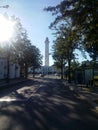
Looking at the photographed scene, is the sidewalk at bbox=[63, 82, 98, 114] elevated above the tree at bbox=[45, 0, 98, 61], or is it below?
below

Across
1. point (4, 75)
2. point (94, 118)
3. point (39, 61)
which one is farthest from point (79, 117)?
point (39, 61)

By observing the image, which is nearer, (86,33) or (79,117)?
(79,117)

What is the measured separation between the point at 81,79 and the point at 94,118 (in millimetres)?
35201

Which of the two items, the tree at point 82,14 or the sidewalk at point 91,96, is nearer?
the tree at point 82,14

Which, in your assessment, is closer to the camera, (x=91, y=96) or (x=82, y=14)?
(x=82, y=14)

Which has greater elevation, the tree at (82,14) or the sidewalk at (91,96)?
the tree at (82,14)

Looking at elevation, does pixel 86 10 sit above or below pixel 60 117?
above

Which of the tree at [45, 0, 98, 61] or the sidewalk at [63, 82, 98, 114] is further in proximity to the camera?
the sidewalk at [63, 82, 98, 114]

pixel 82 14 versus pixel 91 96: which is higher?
pixel 82 14

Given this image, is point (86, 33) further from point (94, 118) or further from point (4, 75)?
point (4, 75)

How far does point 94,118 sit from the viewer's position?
14.4 meters

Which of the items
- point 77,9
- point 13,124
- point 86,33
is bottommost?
point 13,124

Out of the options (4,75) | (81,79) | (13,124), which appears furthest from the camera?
(4,75)

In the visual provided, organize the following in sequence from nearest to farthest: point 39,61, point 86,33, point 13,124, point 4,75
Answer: point 13,124 → point 86,33 → point 4,75 → point 39,61
